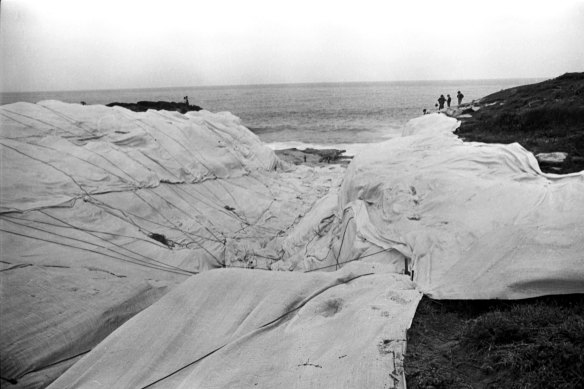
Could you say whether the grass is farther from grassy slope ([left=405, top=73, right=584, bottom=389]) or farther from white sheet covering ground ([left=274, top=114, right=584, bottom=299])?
white sheet covering ground ([left=274, top=114, right=584, bottom=299])

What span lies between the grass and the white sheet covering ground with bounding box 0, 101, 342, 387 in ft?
9.99

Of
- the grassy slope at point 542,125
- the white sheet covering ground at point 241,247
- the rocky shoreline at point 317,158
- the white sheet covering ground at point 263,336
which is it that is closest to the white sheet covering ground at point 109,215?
the white sheet covering ground at point 241,247

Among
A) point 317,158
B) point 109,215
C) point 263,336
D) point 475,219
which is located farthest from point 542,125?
point 109,215

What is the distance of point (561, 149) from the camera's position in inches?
295

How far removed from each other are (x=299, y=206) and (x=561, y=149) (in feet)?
19.1

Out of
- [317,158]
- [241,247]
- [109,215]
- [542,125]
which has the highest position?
[542,125]

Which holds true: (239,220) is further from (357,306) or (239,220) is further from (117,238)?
(357,306)

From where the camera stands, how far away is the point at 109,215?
6.17 meters

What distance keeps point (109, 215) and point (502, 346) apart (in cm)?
563

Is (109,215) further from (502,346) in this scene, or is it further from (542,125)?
(542,125)

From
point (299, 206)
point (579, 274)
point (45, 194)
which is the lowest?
point (299, 206)

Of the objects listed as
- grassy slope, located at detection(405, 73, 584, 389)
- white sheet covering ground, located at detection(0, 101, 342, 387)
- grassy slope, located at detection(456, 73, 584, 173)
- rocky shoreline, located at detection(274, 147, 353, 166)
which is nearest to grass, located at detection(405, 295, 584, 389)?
grassy slope, located at detection(405, 73, 584, 389)

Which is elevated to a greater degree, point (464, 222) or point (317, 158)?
point (464, 222)

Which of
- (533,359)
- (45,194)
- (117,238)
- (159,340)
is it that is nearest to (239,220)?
(117,238)
